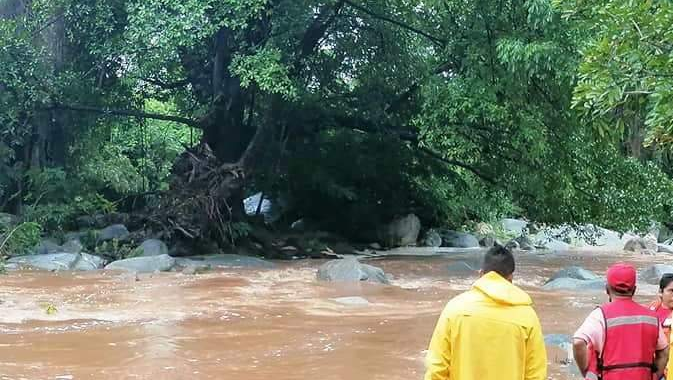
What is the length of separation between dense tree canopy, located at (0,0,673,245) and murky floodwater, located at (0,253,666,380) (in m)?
2.55

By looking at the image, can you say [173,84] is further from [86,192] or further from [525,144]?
[525,144]

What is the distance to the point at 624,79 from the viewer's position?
18.3 feet

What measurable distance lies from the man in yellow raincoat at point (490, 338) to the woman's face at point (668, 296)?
3.84ft

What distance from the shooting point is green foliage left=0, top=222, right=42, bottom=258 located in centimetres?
1739

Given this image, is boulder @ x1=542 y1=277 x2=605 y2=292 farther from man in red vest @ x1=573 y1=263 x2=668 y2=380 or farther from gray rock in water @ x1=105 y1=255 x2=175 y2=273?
man in red vest @ x1=573 y1=263 x2=668 y2=380

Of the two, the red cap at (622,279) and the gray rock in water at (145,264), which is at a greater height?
the red cap at (622,279)

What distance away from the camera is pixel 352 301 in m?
12.9

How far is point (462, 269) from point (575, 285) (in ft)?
10.4

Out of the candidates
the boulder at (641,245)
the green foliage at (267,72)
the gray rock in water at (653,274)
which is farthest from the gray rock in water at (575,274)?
the boulder at (641,245)

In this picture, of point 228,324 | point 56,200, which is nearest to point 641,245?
point 56,200

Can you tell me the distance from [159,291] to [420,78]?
283 inches

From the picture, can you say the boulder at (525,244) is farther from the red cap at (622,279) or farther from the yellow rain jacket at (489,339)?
the yellow rain jacket at (489,339)

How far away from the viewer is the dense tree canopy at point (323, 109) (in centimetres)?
1523

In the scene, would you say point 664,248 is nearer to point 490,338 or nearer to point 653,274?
point 653,274
